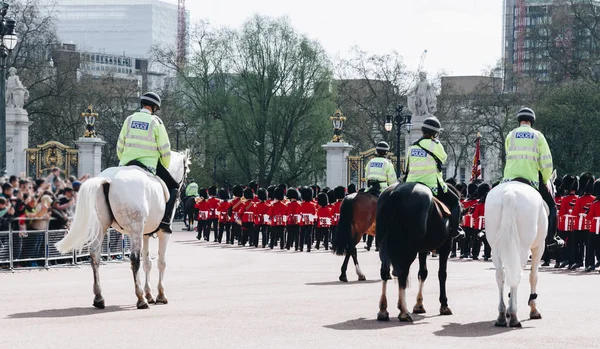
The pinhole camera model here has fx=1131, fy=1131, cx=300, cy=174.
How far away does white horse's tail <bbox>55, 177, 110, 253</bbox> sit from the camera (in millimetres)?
12109

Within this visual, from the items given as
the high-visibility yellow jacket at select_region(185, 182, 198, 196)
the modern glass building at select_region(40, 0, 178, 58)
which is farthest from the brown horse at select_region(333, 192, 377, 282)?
the modern glass building at select_region(40, 0, 178, 58)

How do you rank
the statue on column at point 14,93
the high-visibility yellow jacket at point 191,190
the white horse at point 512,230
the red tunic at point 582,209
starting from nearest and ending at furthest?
the white horse at point 512,230, the red tunic at point 582,209, the high-visibility yellow jacket at point 191,190, the statue on column at point 14,93

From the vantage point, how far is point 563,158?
155 ft

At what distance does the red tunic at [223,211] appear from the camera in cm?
3114

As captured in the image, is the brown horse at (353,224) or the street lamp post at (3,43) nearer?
the brown horse at (353,224)

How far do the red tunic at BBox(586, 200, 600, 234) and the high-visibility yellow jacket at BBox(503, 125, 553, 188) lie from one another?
803 centimetres

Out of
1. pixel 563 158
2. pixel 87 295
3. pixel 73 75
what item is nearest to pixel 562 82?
pixel 563 158

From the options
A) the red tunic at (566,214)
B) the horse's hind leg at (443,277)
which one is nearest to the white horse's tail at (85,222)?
the horse's hind leg at (443,277)

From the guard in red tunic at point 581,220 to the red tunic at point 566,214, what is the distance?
10cm

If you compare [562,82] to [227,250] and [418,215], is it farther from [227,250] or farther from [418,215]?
[418,215]

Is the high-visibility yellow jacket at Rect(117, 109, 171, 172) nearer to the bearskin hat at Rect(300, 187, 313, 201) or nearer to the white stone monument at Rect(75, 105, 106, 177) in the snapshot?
the bearskin hat at Rect(300, 187, 313, 201)

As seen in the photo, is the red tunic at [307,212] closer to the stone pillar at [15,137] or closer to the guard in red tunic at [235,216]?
the guard in red tunic at [235,216]

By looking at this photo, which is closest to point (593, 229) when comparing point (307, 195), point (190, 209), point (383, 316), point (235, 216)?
point (307, 195)

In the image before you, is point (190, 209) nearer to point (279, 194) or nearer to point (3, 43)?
point (279, 194)
